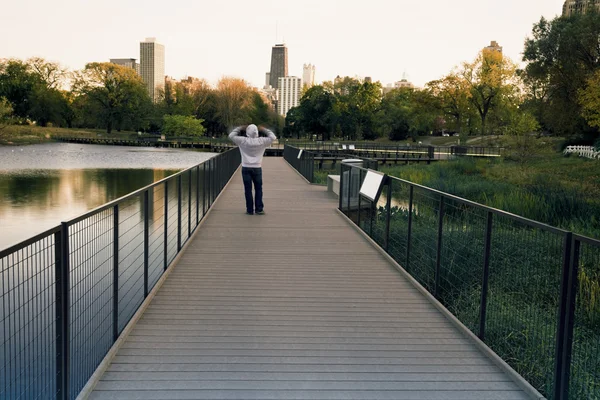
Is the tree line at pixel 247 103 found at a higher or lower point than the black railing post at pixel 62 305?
higher

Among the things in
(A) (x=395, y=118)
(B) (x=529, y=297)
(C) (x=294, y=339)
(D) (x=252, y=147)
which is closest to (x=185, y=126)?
(A) (x=395, y=118)

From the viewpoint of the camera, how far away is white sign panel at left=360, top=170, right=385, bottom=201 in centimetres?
895

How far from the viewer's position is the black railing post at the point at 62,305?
11.0ft

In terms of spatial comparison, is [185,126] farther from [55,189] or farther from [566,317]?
[566,317]

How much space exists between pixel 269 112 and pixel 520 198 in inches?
4010

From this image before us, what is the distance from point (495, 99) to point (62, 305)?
73857mm

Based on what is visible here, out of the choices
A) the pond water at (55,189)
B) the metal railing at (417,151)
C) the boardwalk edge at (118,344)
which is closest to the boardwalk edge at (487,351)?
the boardwalk edge at (118,344)

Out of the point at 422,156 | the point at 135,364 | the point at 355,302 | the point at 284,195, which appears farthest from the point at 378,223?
the point at 422,156

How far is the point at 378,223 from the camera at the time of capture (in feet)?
41.7

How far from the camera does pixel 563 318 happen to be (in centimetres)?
362

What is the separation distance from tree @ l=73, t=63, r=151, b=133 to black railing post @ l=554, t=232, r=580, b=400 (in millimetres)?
97112

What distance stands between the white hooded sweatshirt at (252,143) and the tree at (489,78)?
208ft

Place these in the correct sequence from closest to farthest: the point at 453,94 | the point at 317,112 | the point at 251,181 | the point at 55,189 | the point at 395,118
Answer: the point at 251,181 → the point at 55,189 → the point at 453,94 → the point at 395,118 → the point at 317,112

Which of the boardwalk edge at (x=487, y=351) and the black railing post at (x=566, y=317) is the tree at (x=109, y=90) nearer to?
the boardwalk edge at (x=487, y=351)
